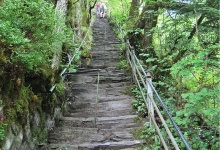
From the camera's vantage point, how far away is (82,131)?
518 cm

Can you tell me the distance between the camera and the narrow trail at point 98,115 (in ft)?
15.4

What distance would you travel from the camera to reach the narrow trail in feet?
15.4

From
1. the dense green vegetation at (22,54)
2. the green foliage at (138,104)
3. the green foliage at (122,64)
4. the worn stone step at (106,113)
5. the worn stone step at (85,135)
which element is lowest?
the worn stone step at (85,135)

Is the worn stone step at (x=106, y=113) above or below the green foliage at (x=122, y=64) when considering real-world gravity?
below

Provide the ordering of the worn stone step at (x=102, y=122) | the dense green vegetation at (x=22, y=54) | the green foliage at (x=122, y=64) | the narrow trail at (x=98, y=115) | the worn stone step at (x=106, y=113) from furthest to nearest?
1. the green foliage at (x=122, y=64)
2. the worn stone step at (x=106, y=113)
3. the worn stone step at (x=102, y=122)
4. the narrow trail at (x=98, y=115)
5. the dense green vegetation at (x=22, y=54)

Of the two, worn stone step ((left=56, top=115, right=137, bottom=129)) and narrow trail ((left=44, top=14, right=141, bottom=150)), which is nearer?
narrow trail ((left=44, top=14, right=141, bottom=150))

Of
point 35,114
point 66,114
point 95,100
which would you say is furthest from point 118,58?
point 35,114

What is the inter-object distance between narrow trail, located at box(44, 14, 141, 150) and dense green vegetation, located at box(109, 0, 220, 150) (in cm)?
48

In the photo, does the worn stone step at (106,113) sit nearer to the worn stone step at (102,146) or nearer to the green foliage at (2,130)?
the worn stone step at (102,146)

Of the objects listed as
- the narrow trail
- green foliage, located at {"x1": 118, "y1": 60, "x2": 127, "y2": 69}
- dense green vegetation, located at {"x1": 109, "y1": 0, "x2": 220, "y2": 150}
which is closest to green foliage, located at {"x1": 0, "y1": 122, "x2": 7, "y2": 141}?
the narrow trail

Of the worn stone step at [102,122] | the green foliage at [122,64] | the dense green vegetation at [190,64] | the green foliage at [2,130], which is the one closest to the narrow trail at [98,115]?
the worn stone step at [102,122]

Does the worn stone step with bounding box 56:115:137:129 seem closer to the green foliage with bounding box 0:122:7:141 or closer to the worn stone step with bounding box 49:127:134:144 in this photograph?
the worn stone step with bounding box 49:127:134:144

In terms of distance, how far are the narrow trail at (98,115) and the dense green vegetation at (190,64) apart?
0.48m

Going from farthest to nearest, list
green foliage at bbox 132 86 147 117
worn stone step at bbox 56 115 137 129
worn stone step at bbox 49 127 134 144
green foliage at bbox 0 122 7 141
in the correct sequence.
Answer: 1. green foliage at bbox 132 86 147 117
2. worn stone step at bbox 56 115 137 129
3. worn stone step at bbox 49 127 134 144
4. green foliage at bbox 0 122 7 141
